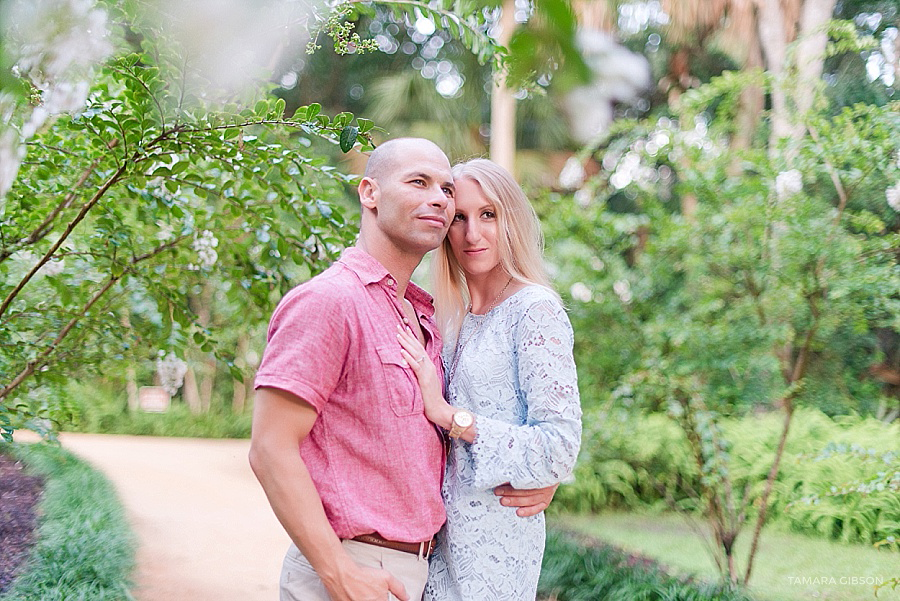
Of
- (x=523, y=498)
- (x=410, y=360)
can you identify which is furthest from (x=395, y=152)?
(x=523, y=498)

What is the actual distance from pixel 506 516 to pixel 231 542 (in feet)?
15.3

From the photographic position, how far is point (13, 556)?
3973mm

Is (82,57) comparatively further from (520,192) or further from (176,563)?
(176,563)

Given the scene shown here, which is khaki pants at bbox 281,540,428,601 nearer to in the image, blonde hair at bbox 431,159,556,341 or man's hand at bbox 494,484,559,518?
man's hand at bbox 494,484,559,518

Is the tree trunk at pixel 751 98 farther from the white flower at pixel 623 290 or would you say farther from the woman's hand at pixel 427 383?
the woman's hand at pixel 427 383

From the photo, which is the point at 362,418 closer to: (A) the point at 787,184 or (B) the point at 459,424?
(B) the point at 459,424

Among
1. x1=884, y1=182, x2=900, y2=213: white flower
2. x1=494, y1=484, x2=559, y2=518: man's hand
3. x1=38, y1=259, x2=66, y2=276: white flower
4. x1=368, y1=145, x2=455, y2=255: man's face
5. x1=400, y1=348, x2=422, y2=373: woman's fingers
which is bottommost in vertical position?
x1=494, y1=484, x2=559, y2=518: man's hand

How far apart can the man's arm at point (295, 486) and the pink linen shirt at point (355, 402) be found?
40 mm

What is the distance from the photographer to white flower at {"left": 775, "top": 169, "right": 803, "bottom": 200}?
432 cm

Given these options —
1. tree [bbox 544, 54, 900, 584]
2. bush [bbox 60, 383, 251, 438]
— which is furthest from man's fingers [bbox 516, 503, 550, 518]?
bush [bbox 60, 383, 251, 438]

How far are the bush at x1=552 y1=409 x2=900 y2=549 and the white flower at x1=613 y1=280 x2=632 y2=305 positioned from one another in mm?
867

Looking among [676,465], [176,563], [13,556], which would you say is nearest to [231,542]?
[176,563]

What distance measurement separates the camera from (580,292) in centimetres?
599

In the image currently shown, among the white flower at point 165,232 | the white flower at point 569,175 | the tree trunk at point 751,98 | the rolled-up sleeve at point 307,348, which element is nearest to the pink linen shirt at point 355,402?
the rolled-up sleeve at point 307,348
